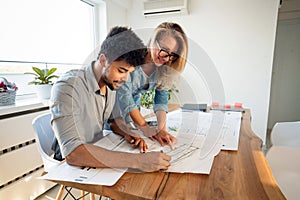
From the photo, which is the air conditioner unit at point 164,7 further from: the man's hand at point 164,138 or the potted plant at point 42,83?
the man's hand at point 164,138

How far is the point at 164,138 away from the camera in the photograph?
A: 79 cm

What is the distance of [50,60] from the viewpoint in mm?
1719

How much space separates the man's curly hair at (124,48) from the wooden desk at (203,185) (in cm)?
47

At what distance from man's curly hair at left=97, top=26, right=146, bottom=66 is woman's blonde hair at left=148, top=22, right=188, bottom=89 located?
0.12 metres

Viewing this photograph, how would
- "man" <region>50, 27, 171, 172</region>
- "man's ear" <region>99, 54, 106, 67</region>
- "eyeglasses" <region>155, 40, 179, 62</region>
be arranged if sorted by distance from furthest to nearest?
"eyeglasses" <region>155, 40, 179, 62</region> → "man's ear" <region>99, 54, 106, 67</region> → "man" <region>50, 27, 171, 172</region>

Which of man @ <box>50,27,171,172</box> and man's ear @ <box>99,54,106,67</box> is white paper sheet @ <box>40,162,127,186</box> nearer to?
man @ <box>50,27,171,172</box>

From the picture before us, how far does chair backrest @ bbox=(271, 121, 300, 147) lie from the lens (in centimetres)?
126

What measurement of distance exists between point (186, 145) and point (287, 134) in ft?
3.24

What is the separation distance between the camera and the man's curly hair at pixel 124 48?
2.55ft

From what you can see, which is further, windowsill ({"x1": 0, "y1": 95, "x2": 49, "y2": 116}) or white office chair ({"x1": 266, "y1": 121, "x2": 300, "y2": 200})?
windowsill ({"x1": 0, "y1": 95, "x2": 49, "y2": 116})

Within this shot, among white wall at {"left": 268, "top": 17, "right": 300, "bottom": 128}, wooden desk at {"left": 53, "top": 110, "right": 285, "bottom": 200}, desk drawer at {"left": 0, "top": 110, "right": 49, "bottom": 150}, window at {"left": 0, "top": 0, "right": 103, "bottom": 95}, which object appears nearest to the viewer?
wooden desk at {"left": 53, "top": 110, "right": 285, "bottom": 200}

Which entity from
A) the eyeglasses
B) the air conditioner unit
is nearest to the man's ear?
the eyeglasses

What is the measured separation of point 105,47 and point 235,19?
75.6 inches

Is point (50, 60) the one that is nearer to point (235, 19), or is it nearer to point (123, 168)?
point (123, 168)
